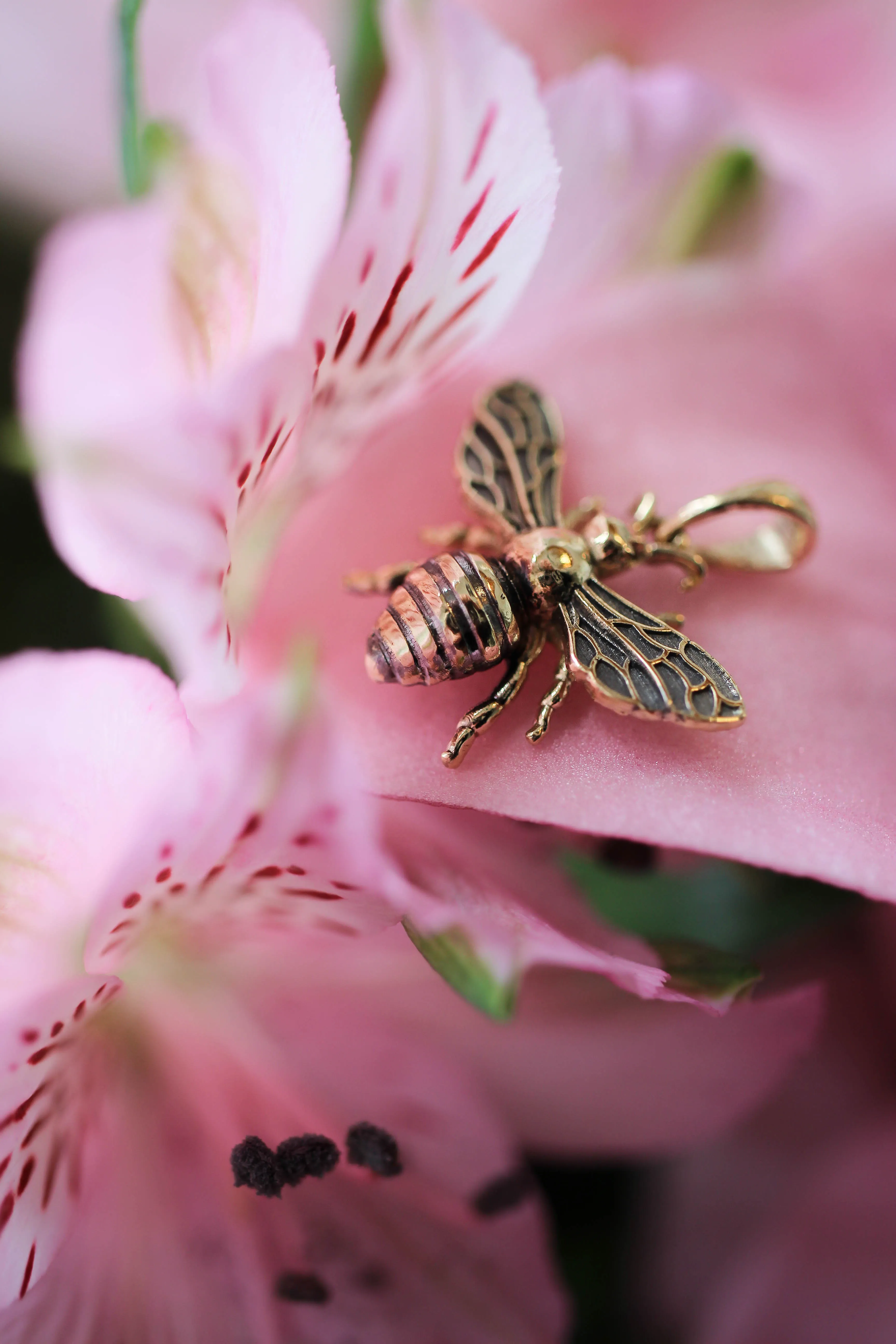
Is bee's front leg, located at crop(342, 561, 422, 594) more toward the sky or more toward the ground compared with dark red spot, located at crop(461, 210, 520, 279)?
more toward the ground

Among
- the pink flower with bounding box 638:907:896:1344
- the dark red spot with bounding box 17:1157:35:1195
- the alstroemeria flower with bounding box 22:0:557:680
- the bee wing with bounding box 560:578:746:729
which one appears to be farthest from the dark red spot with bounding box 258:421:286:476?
the pink flower with bounding box 638:907:896:1344

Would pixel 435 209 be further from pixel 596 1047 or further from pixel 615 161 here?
pixel 596 1047

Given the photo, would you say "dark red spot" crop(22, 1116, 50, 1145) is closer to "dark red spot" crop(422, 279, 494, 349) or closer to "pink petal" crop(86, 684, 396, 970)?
"pink petal" crop(86, 684, 396, 970)

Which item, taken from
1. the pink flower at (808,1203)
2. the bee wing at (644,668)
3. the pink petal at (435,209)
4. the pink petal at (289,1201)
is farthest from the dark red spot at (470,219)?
the pink flower at (808,1203)

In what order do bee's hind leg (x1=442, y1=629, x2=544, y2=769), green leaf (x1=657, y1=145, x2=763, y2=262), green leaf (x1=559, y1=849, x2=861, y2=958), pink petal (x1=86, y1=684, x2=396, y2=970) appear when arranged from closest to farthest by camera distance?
1. pink petal (x1=86, y1=684, x2=396, y2=970)
2. bee's hind leg (x1=442, y1=629, x2=544, y2=769)
3. green leaf (x1=657, y1=145, x2=763, y2=262)
4. green leaf (x1=559, y1=849, x2=861, y2=958)

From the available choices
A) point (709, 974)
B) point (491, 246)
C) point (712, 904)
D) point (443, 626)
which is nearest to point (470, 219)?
point (491, 246)

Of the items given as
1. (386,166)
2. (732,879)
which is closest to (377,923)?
(386,166)

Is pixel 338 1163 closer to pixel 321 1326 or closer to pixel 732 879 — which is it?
pixel 321 1326
